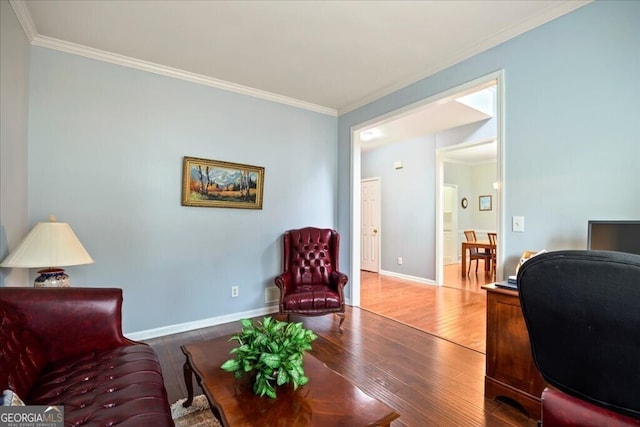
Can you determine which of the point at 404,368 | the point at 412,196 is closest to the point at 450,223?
the point at 412,196

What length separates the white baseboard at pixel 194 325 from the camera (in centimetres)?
289

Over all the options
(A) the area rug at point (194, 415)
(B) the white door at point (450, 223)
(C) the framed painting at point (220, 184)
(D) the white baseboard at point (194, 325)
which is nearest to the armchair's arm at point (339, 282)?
(D) the white baseboard at point (194, 325)

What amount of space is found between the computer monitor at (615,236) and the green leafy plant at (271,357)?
1785 mm

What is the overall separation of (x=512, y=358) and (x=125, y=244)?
3.31 metres

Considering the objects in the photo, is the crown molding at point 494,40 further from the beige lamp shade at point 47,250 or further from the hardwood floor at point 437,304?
the beige lamp shade at point 47,250

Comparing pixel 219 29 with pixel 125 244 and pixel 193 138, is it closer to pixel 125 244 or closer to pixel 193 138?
pixel 193 138

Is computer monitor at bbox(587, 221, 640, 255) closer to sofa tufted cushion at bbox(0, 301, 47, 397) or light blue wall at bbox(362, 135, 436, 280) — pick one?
sofa tufted cushion at bbox(0, 301, 47, 397)

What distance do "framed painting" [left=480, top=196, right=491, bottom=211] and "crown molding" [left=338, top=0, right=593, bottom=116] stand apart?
5.99 meters

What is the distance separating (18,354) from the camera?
134 cm

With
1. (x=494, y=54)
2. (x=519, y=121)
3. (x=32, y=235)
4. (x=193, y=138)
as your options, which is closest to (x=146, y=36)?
(x=193, y=138)

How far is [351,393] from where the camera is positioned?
127 cm

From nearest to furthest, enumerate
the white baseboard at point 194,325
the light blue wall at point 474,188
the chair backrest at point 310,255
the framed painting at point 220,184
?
the white baseboard at point 194,325 < the framed painting at point 220,184 < the chair backrest at point 310,255 < the light blue wall at point 474,188

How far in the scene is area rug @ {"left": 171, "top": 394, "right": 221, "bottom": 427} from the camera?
65.0 inches

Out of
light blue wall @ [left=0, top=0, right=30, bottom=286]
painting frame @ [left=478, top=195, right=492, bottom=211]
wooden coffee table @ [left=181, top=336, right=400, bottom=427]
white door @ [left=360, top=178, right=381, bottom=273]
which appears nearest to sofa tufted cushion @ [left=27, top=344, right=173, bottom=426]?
wooden coffee table @ [left=181, top=336, right=400, bottom=427]
